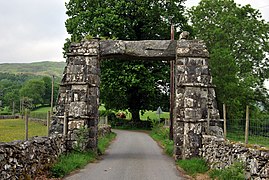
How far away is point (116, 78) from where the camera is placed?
32750 millimetres

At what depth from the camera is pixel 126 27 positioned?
33.8 m

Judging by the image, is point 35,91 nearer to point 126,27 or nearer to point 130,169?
point 126,27

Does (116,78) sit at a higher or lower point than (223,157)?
higher

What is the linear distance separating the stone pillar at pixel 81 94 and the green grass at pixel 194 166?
4001mm

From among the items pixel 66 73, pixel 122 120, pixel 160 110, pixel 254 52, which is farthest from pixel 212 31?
pixel 66 73

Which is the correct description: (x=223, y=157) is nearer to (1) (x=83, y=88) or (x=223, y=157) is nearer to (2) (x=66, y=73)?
(1) (x=83, y=88)

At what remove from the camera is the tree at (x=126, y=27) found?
106ft

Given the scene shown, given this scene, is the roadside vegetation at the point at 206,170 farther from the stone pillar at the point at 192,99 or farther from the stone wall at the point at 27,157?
the stone wall at the point at 27,157

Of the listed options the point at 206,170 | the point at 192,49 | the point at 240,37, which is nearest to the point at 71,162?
the point at 206,170

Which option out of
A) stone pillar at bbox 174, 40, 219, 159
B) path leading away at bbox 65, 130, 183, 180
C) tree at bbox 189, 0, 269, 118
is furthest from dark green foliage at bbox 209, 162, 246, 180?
tree at bbox 189, 0, 269, 118

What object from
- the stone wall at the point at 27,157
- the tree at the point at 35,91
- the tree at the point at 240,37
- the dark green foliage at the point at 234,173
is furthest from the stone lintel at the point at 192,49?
the tree at the point at 35,91

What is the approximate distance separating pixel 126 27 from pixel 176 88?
60.8ft

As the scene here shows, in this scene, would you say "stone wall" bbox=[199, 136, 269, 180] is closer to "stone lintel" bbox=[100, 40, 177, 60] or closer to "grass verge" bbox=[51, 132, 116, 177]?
"stone lintel" bbox=[100, 40, 177, 60]

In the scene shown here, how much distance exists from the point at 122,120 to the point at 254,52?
49.8 feet
